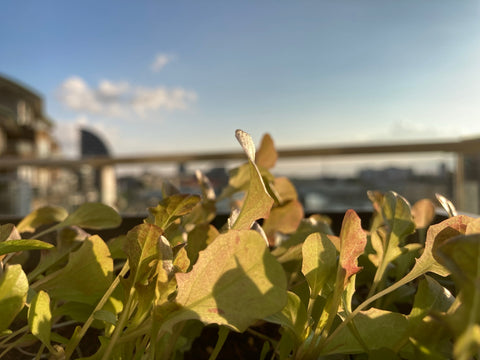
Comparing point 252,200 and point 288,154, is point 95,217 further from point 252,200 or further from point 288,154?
point 288,154

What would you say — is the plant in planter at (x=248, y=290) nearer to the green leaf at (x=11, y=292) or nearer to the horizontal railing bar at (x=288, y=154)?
the green leaf at (x=11, y=292)

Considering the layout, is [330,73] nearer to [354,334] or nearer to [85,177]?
[85,177]

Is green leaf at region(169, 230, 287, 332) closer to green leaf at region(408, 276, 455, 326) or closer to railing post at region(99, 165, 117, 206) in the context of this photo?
green leaf at region(408, 276, 455, 326)

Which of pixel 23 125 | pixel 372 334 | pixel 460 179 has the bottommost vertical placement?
pixel 460 179

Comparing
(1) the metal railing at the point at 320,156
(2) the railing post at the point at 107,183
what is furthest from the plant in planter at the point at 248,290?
(2) the railing post at the point at 107,183

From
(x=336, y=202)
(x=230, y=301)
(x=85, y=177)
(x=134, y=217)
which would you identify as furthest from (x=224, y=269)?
(x=85, y=177)

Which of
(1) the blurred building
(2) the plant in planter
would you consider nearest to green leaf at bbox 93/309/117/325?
(2) the plant in planter

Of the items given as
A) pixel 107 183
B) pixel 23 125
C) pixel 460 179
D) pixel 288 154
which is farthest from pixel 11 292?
pixel 23 125
